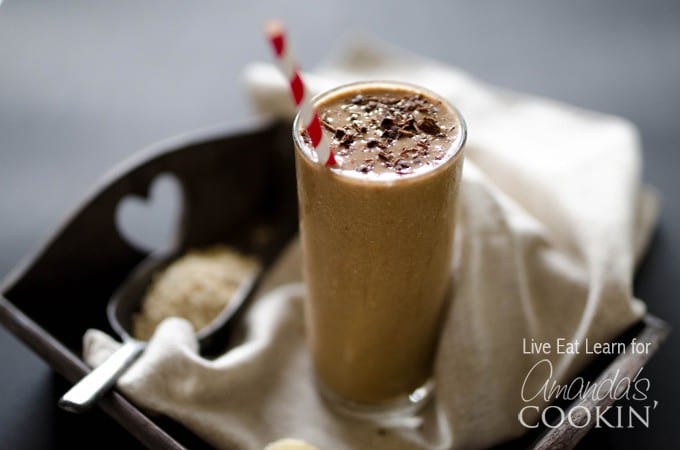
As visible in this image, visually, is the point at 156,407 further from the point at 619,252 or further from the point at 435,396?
→ the point at 619,252

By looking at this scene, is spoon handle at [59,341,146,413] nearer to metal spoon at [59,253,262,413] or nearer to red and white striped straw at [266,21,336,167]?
metal spoon at [59,253,262,413]

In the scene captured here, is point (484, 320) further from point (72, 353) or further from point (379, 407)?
point (72, 353)

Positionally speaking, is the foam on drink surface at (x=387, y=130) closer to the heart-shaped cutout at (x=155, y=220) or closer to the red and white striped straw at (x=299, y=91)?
the red and white striped straw at (x=299, y=91)

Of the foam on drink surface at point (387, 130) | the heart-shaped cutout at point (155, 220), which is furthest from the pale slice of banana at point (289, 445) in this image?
the heart-shaped cutout at point (155, 220)

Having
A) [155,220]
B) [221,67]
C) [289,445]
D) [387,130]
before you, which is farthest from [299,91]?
[221,67]

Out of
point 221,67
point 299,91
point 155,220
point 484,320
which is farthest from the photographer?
point 221,67
